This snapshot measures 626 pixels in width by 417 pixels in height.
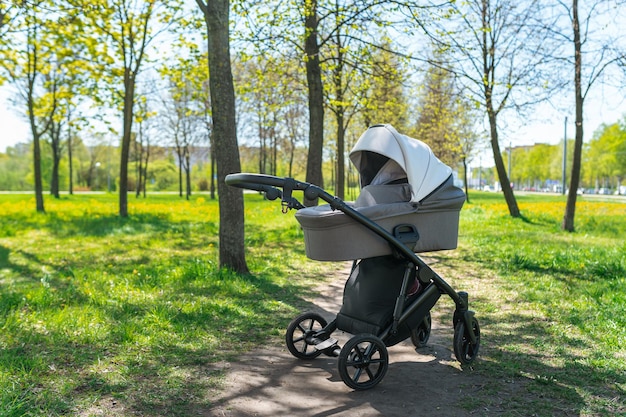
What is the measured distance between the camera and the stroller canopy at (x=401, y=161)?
4.36 metres

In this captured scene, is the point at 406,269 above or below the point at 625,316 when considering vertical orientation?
above

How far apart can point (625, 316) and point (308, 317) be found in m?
3.63

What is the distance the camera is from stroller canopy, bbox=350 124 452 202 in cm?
436

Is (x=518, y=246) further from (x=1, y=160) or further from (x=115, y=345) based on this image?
(x=1, y=160)

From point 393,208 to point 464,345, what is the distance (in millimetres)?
1548

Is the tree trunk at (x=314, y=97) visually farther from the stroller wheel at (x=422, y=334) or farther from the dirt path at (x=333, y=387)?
the dirt path at (x=333, y=387)

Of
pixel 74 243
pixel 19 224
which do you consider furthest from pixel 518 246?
pixel 19 224

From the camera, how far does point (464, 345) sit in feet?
16.0

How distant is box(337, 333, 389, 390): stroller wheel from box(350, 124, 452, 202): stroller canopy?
1.17 metres

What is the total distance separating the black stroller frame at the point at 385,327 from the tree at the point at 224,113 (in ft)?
11.3

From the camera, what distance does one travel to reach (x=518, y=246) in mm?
11773

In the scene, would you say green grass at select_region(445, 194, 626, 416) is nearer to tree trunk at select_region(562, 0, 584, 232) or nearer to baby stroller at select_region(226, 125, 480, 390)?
baby stroller at select_region(226, 125, 480, 390)

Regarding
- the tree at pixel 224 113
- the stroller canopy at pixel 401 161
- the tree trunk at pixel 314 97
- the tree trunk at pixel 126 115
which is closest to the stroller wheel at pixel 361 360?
the stroller canopy at pixel 401 161

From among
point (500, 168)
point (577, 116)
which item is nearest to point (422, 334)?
point (577, 116)
